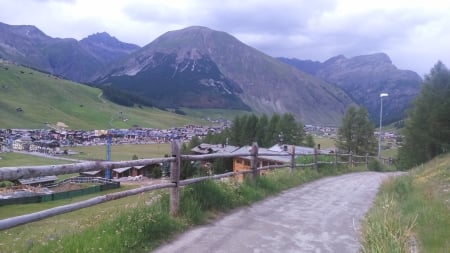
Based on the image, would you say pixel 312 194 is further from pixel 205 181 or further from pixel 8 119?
pixel 8 119

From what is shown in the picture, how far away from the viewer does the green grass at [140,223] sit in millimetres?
6286

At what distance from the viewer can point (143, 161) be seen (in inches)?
316

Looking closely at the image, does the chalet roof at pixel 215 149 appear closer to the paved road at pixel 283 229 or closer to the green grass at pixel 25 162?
the green grass at pixel 25 162

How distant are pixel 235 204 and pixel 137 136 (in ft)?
619

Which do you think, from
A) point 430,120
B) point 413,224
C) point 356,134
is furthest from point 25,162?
point 413,224

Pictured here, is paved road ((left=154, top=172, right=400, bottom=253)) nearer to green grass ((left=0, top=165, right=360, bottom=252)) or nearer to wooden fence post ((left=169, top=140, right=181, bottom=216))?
green grass ((left=0, top=165, right=360, bottom=252))

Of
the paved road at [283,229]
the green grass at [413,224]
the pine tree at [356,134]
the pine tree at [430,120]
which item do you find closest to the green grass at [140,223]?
the paved road at [283,229]

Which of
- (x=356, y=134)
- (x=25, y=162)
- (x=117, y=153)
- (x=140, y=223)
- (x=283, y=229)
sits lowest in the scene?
(x=25, y=162)

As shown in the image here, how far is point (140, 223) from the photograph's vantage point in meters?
7.32

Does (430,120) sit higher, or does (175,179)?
(430,120)

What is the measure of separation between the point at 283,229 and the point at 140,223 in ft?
9.76

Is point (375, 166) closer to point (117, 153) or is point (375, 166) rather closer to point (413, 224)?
point (413, 224)

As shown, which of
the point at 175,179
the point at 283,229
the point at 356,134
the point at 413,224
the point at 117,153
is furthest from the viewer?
the point at 117,153

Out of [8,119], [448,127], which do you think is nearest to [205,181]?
[448,127]
